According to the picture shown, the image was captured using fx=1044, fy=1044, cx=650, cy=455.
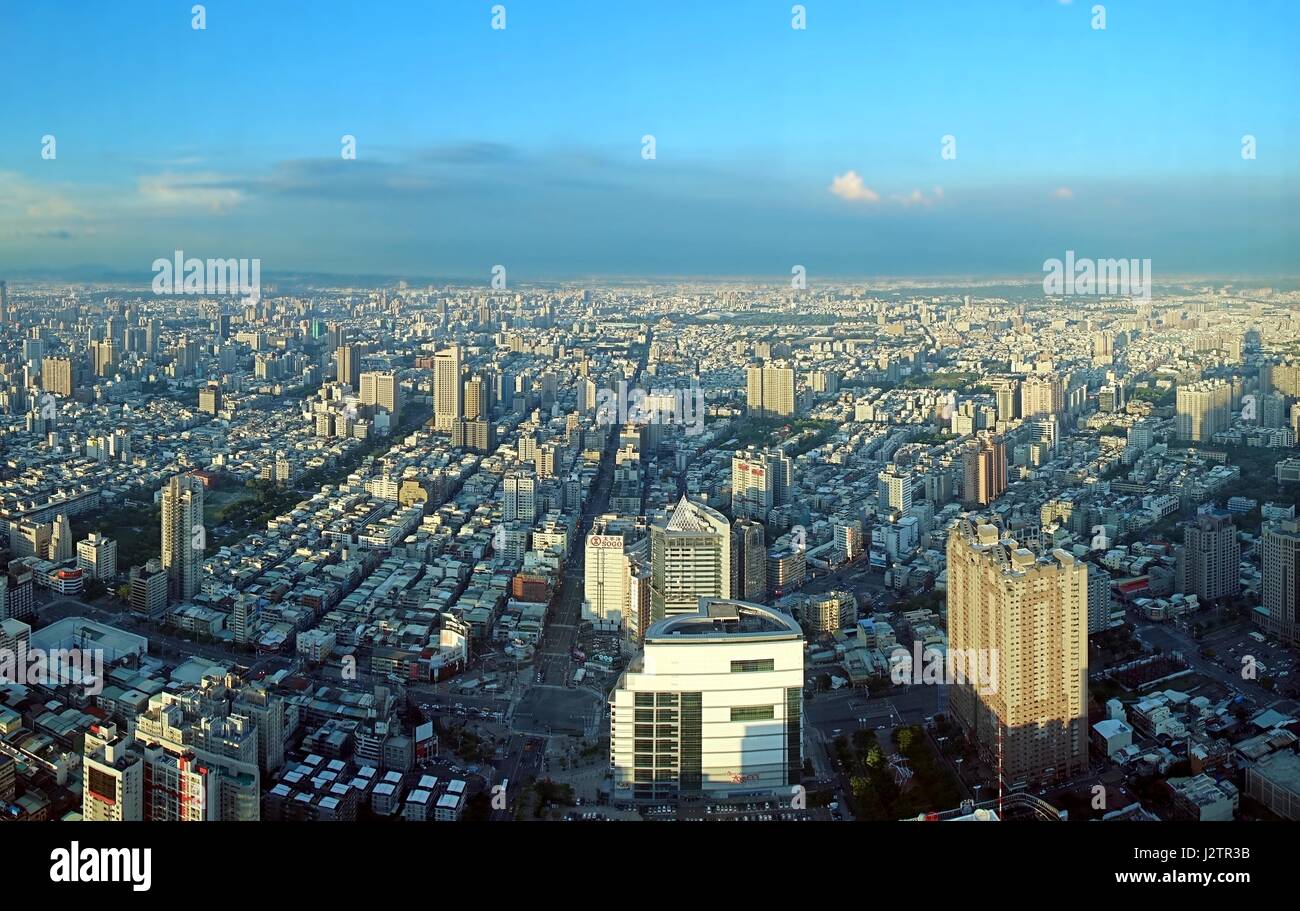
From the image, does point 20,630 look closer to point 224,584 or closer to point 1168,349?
point 224,584

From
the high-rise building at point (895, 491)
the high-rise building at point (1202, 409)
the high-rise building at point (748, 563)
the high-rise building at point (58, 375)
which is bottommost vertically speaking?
the high-rise building at point (748, 563)

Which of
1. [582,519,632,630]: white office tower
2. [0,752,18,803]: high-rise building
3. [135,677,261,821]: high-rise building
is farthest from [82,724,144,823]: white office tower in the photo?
[582,519,632,630]: white office tower

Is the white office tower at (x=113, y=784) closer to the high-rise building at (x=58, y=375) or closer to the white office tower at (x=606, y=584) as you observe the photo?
the white office tower at (x=606, y=584)

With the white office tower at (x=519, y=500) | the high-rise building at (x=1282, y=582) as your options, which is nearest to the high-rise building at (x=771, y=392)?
the white office tower at (x=519, y=500)

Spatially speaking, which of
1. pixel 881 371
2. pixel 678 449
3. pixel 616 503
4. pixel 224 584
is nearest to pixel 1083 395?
pixel 881 371

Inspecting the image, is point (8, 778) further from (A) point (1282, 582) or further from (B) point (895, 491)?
(B) point (895, 491)

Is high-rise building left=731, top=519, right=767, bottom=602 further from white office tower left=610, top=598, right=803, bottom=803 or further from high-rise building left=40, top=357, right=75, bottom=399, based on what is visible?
high-rise building left=40, top=357, right=75, bottom=399
